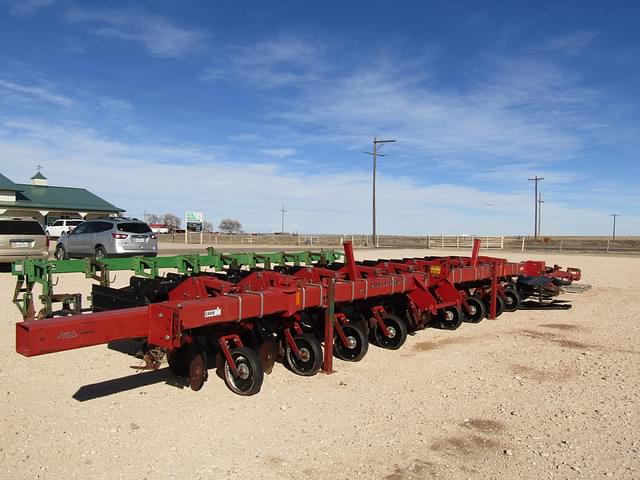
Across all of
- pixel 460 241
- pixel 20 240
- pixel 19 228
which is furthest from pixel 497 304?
pixel 460 241

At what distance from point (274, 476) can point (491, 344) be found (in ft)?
15.2

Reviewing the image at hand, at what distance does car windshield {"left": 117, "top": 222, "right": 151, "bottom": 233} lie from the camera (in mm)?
16750

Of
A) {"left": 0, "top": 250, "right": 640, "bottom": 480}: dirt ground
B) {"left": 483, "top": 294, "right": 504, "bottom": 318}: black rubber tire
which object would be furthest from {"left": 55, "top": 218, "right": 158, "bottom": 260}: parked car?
{"left": 483, "top": 294, "right": 504, "bottom": 318}: black rubber tire

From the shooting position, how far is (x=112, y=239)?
53.9 ft

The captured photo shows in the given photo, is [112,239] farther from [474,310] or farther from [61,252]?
[474,310]

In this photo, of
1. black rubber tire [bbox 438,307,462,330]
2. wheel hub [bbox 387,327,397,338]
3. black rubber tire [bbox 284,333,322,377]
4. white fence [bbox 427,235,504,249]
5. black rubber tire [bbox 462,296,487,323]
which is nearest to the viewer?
black rubber tire [bbox 284,333,322,377]

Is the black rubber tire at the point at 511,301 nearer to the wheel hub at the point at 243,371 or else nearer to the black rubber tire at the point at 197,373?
the wheel hub at the point at 243,371

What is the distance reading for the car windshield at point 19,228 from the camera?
14.4 m

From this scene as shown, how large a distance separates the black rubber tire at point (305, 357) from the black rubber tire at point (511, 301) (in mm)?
5686

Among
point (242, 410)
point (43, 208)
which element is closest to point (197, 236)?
point (43, 208)

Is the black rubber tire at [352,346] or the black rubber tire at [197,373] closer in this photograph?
the black rubber tire at [197,373]

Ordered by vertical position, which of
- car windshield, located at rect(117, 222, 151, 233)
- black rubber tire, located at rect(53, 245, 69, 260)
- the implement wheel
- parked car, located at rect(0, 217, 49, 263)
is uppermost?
car windshield, located at rect(117, 222, 151, 233)

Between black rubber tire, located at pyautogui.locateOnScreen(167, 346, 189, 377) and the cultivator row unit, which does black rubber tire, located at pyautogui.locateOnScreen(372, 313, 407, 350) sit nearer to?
the cultivator row unit

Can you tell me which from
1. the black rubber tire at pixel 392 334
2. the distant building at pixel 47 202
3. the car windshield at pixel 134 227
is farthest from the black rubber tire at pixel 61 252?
the distant building at pixel 47 202
